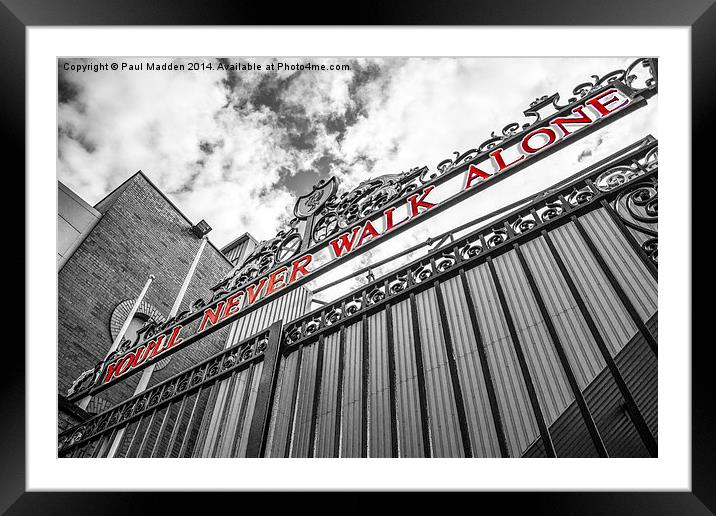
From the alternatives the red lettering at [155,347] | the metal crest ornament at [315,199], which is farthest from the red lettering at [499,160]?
the red lettering at [155,347]

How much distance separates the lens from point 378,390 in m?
3.01

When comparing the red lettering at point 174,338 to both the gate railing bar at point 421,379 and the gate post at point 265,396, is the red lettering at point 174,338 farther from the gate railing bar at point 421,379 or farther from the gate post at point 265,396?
the gate railing bar at point 421,379

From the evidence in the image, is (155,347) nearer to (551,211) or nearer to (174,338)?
(174,338)

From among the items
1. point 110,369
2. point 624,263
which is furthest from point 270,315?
point 624,263

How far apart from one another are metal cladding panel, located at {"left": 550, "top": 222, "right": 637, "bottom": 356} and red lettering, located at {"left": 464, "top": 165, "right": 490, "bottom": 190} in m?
0.90

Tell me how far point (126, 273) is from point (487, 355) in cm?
900

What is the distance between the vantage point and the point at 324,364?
343cm

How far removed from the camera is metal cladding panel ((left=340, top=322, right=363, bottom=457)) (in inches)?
112

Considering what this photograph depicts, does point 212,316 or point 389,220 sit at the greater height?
point 389,220
